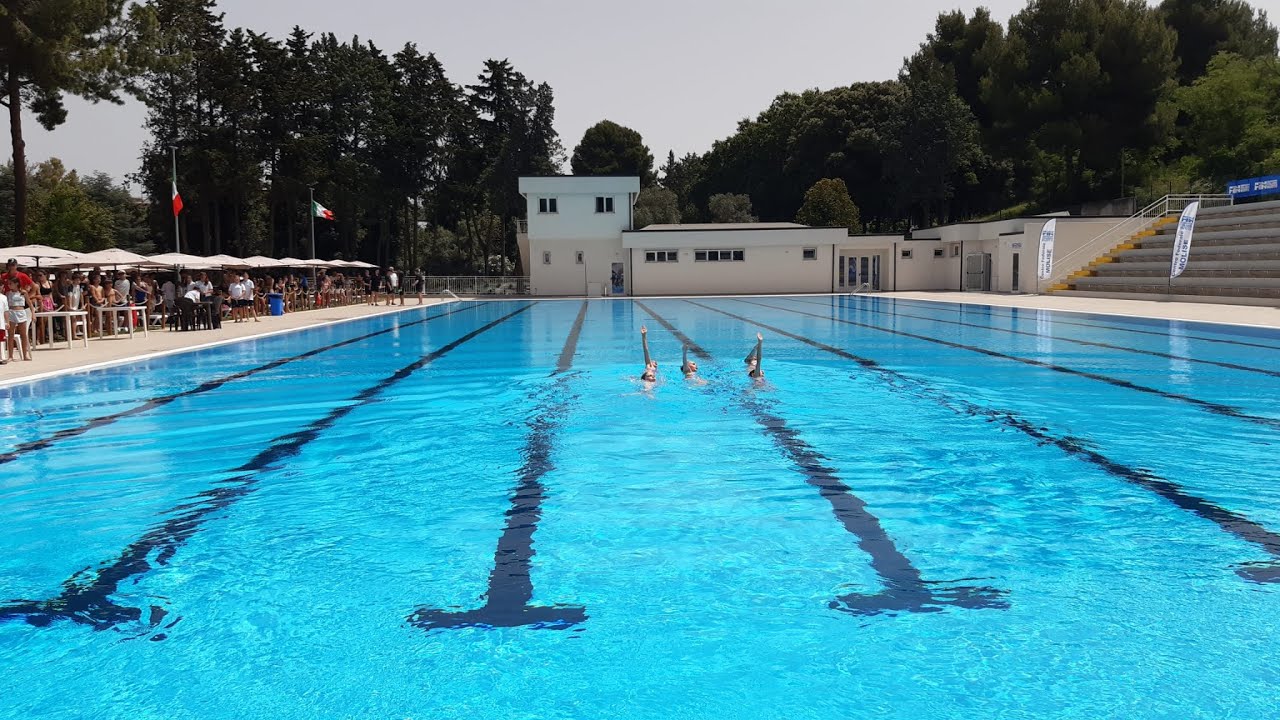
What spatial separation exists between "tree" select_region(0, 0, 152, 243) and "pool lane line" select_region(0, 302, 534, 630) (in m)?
25.4

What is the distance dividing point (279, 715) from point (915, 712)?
2.13m

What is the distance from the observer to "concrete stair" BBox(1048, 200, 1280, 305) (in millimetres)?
24984

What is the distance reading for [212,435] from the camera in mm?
8070

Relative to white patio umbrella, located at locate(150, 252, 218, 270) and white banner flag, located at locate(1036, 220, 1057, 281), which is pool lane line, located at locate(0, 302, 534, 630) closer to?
white patio umbrella, located at locate(150, 252, 218, 270)

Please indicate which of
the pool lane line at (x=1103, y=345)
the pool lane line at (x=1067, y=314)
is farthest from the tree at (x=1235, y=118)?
the pool lane line at (x=1103, y=345)

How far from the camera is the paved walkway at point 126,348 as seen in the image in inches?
502

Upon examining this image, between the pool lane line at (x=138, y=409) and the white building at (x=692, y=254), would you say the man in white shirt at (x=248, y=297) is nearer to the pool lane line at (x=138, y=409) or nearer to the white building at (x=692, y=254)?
the pool lane line at (x=138, y=409)

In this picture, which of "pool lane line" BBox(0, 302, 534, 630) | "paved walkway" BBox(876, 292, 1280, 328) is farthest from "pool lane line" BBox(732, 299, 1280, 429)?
"pool lane line" BBox(0, 302, 534, 630)

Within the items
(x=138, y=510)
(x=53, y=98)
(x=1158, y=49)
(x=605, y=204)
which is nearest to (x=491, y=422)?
(x=138, y=510)

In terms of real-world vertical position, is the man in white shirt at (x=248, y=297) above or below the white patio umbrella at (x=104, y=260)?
below

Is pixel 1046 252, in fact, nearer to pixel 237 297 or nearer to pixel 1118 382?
pixel 1118 382

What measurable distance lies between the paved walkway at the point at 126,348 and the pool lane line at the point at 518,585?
29.1ft

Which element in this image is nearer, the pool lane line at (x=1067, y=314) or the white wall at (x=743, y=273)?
the pool lane line at (x=1067, y=314)

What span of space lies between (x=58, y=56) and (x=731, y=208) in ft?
146
